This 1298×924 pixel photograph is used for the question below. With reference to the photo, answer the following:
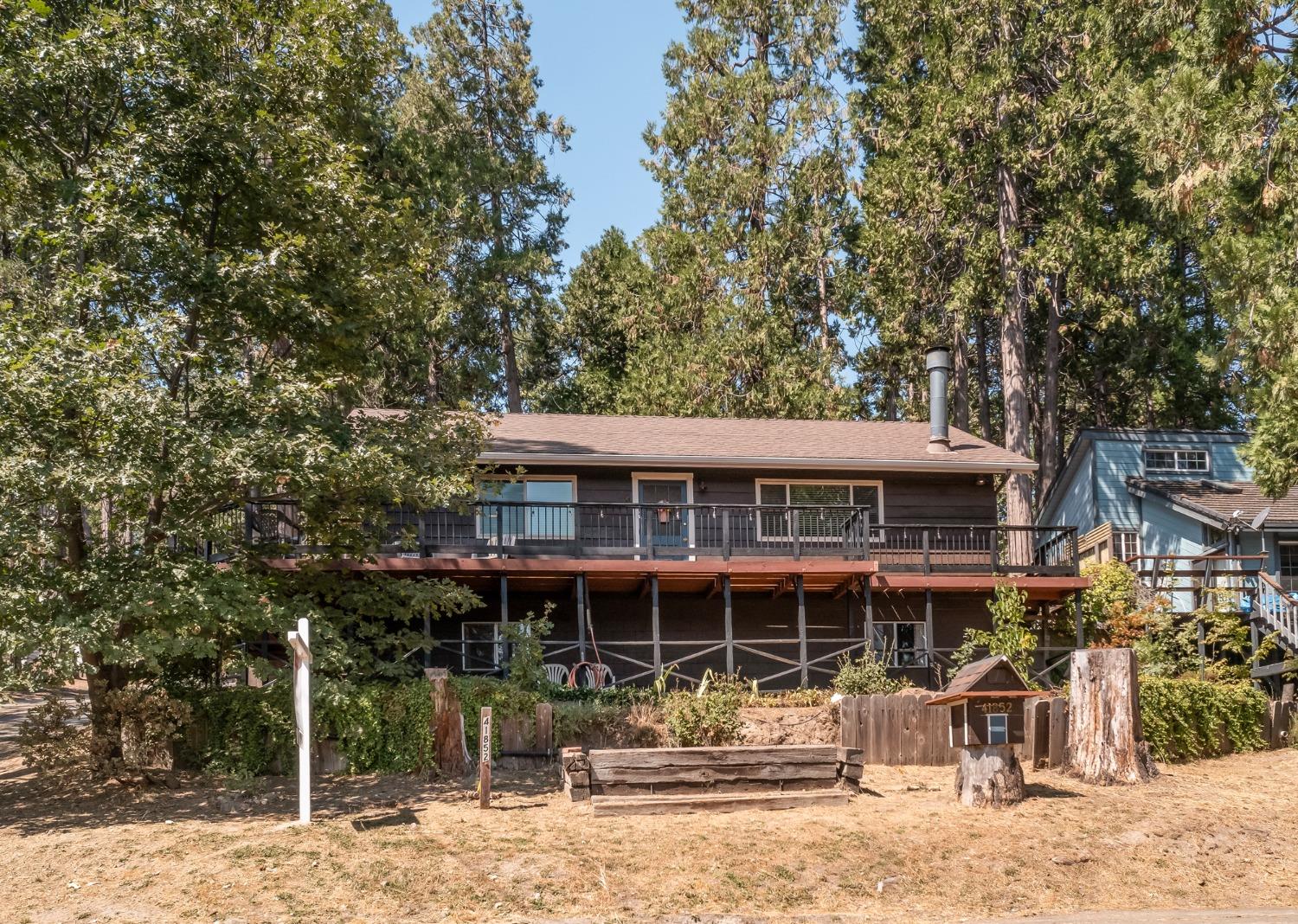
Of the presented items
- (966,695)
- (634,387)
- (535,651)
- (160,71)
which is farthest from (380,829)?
(634,387)

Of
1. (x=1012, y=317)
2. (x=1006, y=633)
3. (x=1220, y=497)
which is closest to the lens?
(x=1006, y=633)

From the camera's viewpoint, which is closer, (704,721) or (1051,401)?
(704,721)

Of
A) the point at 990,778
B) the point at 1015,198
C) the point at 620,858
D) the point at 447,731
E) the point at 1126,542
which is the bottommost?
the point at 620,858

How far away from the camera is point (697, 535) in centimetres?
2291

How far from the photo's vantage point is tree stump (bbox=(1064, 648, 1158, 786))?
15.4 m

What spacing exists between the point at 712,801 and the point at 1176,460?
77.2ft

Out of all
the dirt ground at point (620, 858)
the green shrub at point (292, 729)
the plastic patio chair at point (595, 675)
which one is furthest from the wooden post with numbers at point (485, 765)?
the plastic patio chair at point (595, 675)

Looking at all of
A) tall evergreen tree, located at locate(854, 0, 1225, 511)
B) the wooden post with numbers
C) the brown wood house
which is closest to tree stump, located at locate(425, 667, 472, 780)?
the wooden post with numbers

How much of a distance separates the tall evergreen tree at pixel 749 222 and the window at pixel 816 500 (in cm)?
1149

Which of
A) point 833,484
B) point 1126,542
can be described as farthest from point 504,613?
point 1126,542

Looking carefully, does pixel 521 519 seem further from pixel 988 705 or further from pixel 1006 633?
pixel 988 705

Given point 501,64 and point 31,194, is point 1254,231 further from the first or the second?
point 501,64

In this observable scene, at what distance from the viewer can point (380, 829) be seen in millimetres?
12906

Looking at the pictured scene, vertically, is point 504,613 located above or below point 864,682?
above
